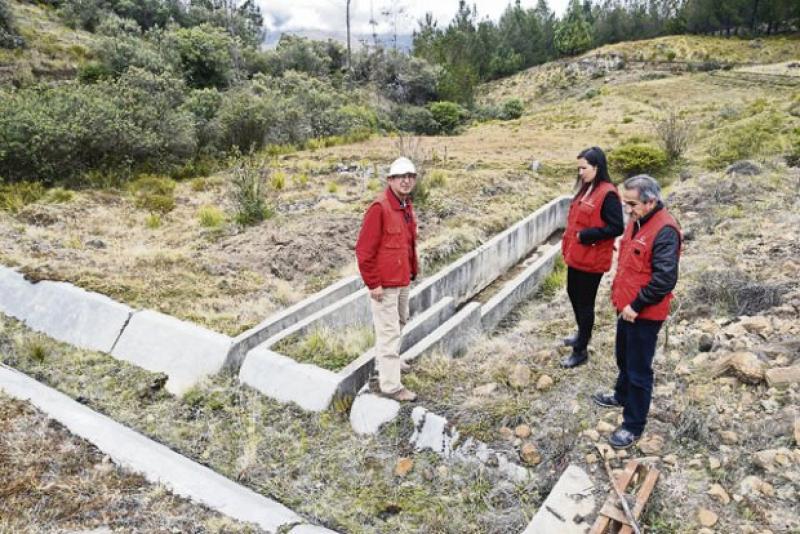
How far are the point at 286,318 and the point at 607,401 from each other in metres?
3.03

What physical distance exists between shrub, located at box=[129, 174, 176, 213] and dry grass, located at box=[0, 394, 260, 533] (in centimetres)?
625

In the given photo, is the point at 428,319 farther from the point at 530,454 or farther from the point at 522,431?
the point at 530,454

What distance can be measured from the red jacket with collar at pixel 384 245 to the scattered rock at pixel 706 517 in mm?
2151

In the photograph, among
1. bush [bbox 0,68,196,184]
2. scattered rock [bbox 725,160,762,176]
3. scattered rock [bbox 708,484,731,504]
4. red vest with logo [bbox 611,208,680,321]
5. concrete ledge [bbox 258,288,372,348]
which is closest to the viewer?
scattered rock [bbox 708,484,731,504]

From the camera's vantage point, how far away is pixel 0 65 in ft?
67.9

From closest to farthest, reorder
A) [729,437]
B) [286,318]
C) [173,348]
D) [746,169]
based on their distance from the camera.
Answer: [729,437]
[173,348]
[286,318]
[746,169]

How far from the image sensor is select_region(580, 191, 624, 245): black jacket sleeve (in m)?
3.90

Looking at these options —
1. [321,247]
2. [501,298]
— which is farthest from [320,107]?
[501,298]

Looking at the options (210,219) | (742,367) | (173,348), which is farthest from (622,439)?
(210,219)

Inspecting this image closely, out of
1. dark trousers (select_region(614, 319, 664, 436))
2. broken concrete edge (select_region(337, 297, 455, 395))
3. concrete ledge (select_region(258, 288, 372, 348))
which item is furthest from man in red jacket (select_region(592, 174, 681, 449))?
concrete ledge (select_region(258, 288, 372, 348))

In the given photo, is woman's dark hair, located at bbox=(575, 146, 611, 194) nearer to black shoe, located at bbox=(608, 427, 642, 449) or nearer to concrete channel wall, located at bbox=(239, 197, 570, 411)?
black shoe, located at bbox=(608, 427, 642, 449)

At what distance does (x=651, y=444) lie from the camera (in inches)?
136

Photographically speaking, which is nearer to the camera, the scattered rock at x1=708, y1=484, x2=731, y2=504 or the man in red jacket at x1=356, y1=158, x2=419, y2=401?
the scattered rock at x1=708, y1=484, x2=731, y2=504

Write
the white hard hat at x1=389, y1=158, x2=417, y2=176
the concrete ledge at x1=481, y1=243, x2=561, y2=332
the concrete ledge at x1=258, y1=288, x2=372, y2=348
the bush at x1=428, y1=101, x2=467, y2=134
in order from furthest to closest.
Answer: the bush at x1=428, y1=101, x2=467, y2=134 < the concrete ledge at x1=481, y1=243, x2=561, y2=332 < the concrete ledge at x1=258, y1=288, x2=372, y2=348 < the white hard hat at x1=389, y1=158, x2=417, y2=176
